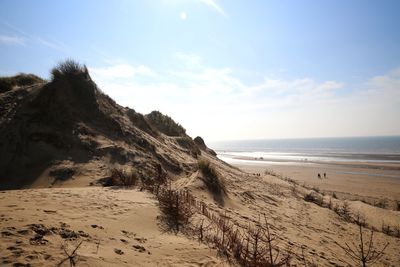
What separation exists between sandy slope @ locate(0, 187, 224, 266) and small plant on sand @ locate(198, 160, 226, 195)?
11.5 ft

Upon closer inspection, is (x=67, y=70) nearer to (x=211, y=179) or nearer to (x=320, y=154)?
(x=211, y=179)

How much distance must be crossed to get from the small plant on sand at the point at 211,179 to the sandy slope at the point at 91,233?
11.5 feet

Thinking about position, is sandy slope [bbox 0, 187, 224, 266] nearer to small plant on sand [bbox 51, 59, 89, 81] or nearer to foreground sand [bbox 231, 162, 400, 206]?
small plant on sand [bbox 51, 59, 89, 81]

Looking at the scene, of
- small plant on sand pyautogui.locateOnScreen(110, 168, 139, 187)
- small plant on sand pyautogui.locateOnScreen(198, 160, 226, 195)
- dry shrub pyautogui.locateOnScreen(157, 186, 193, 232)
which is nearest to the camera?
dry shrub pyautogui.locateOnScreen(157, 186, 193, 232)

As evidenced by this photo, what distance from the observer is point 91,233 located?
160 inches

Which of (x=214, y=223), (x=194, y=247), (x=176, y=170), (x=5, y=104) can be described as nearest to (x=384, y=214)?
(x=176, y=170)

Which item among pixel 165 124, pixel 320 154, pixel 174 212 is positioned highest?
pixel 165 124

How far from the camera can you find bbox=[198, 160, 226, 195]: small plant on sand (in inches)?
361

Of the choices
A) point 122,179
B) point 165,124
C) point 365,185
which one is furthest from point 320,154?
point 122,179

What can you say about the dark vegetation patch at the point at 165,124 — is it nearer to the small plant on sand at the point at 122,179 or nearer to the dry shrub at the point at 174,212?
the small plant on sand at the point at 122,179

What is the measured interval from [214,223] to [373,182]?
2881cm

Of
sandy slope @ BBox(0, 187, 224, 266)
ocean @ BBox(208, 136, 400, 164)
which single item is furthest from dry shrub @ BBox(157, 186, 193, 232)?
ocean @ BBox(208, 136, 400, 164)

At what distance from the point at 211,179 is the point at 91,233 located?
578cm

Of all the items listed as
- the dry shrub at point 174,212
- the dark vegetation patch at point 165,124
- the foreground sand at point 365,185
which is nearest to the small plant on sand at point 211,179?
the dry shrub at point 174,212
